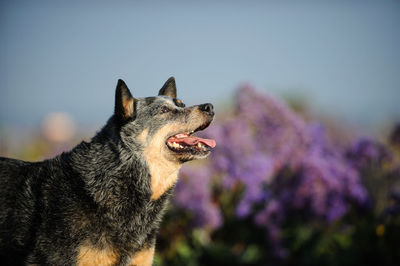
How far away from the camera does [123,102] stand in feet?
10.8

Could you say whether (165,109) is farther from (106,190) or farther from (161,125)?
(106,190)

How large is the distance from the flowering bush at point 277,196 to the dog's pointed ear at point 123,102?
2.70 meters

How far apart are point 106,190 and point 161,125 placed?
32.8 inches

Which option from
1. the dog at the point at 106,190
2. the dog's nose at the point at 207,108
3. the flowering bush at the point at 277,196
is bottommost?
the flowering bush at the point at 277,196

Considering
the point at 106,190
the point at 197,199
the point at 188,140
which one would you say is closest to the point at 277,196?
the point at 197,199

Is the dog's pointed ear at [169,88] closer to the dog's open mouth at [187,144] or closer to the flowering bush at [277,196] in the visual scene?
the dog's open mouth at [187,144]

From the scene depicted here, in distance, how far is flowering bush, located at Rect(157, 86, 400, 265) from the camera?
5.57 m

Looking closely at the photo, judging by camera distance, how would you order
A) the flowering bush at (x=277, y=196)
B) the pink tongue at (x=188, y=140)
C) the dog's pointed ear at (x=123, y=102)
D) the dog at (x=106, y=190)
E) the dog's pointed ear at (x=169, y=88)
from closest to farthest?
the dog at (x=106, y=190) → the dog's pointed ear at (x=123, y=102) → the pink tongue at (x=188, y=140) → the dog's pointed ear at (x=169, y=88) → the flowering bush at (x=277, y=196)

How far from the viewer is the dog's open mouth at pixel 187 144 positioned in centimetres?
342

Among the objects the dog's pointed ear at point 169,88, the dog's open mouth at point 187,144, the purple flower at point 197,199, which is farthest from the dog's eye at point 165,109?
the purple flower at point 197,199

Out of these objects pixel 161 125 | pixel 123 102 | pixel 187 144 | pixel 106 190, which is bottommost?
pixel 106 190

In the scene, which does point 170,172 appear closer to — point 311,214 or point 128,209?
point 128,209

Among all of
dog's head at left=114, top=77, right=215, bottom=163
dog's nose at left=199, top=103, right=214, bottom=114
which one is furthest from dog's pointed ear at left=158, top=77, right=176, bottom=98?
dog's nose at left=199, top=103, right=214, bottom=114

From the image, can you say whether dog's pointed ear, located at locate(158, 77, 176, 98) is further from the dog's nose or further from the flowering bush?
the flowering bush
